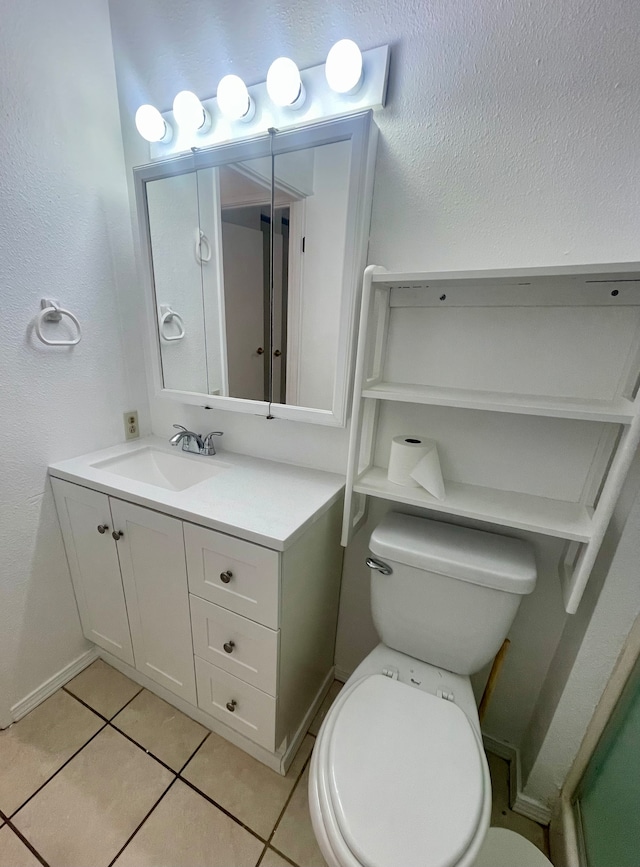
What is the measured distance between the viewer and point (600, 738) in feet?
3.10

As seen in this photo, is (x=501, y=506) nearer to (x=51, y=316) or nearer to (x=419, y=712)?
(x=419, y=712)

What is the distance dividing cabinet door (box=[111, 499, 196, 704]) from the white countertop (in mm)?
59

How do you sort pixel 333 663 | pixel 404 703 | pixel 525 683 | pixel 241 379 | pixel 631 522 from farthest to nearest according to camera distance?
pixel 333 663, pixel 241 379, pixel 525 683, pixel 404 703, pixel 631 522

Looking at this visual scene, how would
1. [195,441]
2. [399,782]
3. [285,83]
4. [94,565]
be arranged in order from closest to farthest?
[399,782], [285,83], [94,565], [195,441]

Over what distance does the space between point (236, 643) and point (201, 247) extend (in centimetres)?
139

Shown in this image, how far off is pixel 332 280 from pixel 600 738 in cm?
150

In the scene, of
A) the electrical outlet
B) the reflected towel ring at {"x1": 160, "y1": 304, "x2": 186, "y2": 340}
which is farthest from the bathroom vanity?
the reflected towel ring at {"x1": 160, "y1": 304, "x2": 186, "y2": 340}

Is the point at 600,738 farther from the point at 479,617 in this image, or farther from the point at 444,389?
the point at 444,389

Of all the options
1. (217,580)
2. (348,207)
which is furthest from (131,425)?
(348,207)

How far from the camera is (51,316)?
1.21m

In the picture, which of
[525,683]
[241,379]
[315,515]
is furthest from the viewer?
[241,379]

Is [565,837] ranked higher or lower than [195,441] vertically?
lower

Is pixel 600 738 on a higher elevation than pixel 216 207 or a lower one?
lower

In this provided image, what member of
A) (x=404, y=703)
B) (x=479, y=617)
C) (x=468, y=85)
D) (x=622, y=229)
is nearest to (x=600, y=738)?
(x=479, y=617)
